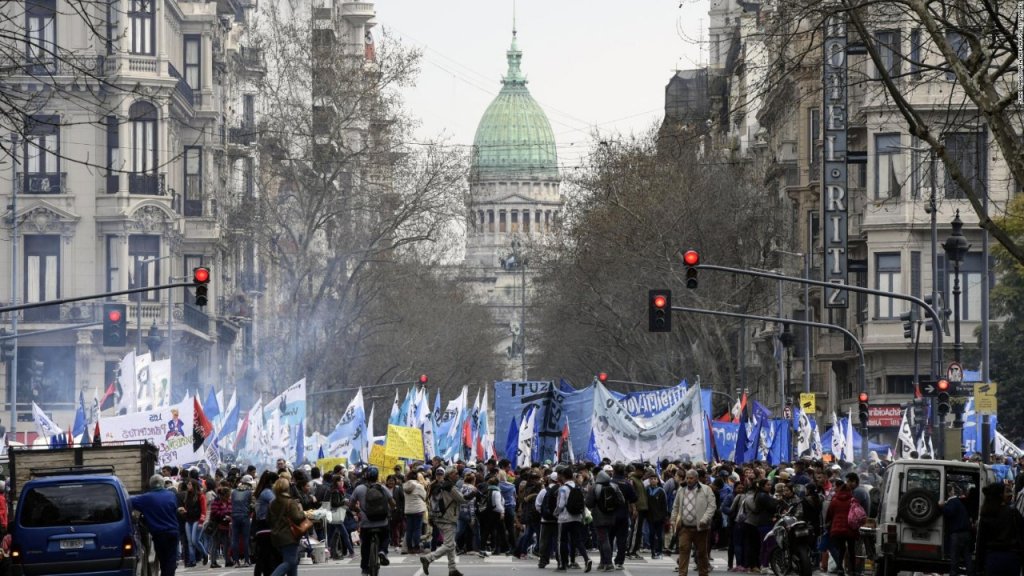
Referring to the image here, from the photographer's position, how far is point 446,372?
107188 mm

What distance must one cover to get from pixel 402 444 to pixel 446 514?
11094mm

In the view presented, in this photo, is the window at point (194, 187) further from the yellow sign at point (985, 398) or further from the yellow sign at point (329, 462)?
the yellow sign at point (985, 398)

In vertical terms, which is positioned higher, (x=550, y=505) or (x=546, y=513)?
(x=550, y=505)

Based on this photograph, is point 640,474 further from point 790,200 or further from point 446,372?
point 446,372

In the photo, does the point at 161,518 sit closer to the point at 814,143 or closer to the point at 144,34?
the point at 144,34

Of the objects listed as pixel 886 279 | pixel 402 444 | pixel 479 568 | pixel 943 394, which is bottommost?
pixel 479 568

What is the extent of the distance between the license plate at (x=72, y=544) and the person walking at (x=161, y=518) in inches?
37.2

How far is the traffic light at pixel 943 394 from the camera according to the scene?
36344mm

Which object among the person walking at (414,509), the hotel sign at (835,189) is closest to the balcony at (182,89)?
the hotel sign at (835,189)

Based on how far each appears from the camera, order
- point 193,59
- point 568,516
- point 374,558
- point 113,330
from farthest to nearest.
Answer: point 193,59, point 113,330, point 568,516, point 374,558

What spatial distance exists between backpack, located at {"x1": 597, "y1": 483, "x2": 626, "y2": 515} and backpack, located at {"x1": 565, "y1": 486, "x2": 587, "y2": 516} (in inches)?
11.3

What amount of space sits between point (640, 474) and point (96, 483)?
13000 mm

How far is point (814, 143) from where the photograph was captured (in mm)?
69438

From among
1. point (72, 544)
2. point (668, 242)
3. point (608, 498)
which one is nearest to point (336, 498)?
point (608, 498)
